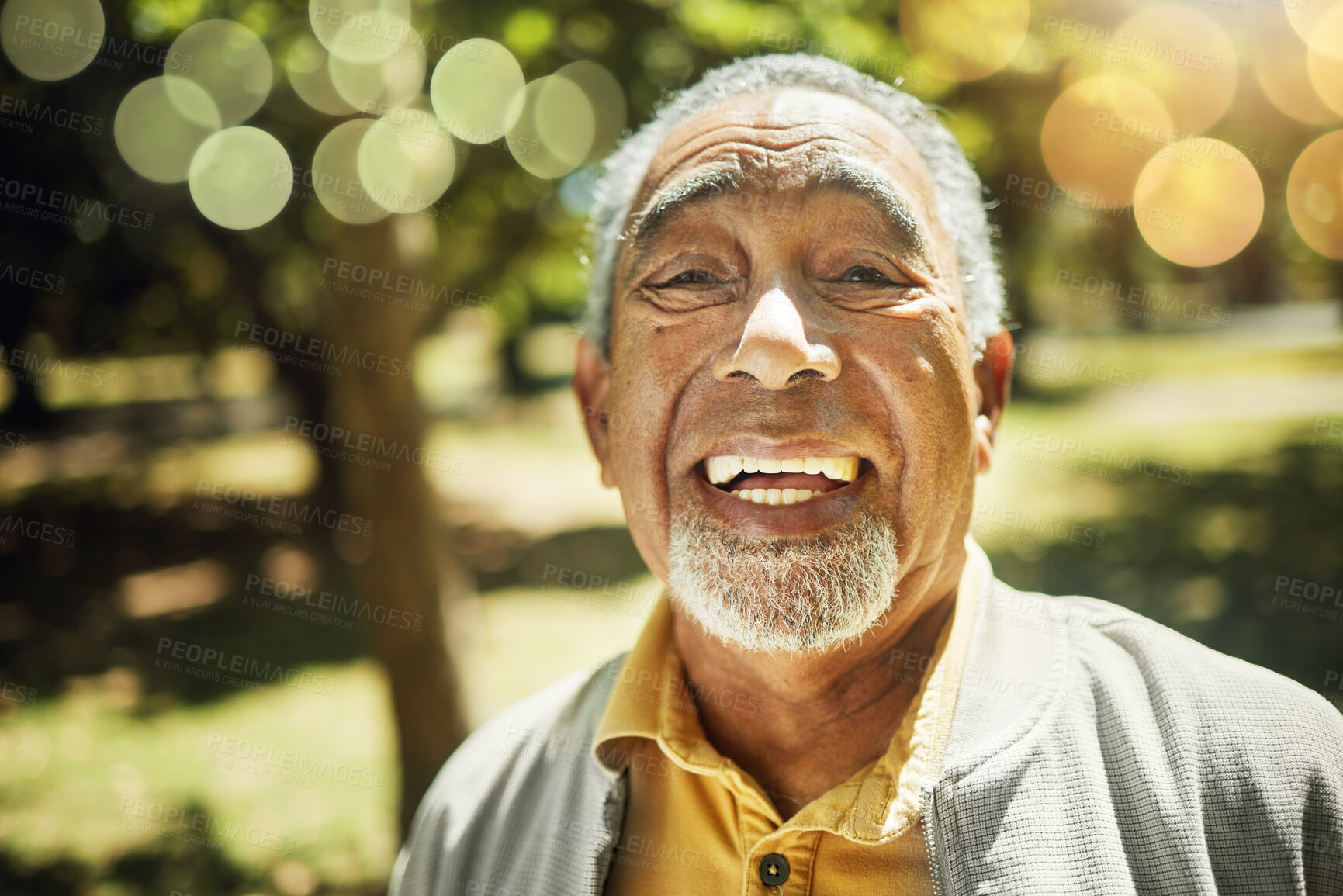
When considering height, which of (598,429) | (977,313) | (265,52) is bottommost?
(598,429)

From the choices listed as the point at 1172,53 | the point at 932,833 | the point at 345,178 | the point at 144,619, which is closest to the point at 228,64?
the point at 345,178

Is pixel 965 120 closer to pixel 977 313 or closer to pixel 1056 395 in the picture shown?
pixel 977 313

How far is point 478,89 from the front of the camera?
4129 millimetres

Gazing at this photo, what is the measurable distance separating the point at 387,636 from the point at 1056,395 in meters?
18.4

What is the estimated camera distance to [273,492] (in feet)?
44.9

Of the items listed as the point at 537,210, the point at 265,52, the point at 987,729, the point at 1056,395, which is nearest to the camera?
the point at 987,729

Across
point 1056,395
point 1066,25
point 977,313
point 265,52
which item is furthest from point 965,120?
point 1056,395

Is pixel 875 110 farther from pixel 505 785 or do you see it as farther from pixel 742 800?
pixel 505 785

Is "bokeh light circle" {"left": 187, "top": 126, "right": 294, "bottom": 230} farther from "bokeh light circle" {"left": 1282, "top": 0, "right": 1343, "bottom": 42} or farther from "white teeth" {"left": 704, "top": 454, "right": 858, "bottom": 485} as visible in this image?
"bokeh light circle" {"left": 1282, "top": 0, "right": 1343, "bottom": 42}

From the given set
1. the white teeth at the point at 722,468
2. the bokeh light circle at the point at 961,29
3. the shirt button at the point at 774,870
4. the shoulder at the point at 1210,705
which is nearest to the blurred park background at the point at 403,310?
the bokeh light circle at the point at 961,29

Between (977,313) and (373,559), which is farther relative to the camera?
(373,559)

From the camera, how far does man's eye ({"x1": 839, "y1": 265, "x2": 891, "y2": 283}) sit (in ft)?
5.61

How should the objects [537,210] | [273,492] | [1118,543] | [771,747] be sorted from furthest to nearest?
1. [273,492]
2. [1118,543]
3. [537,210]
4. [771,747]

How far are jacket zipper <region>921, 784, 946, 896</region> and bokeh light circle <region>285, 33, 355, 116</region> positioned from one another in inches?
153
